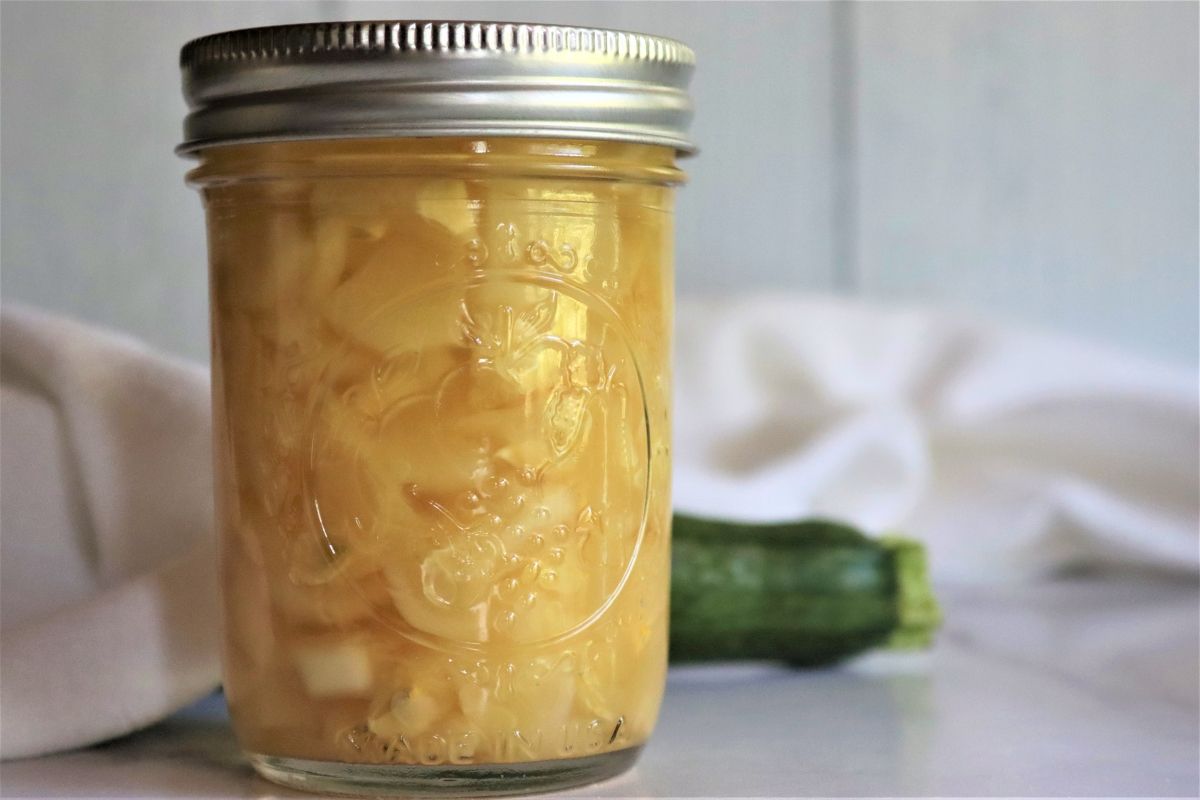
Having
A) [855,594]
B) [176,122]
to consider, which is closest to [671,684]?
[855,594]

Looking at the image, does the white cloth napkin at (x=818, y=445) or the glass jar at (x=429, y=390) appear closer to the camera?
the glass jar at (x=429, y=390)

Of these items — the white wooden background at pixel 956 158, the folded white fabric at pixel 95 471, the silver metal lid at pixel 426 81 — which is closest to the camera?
the silver metal lid at pixel 426 81

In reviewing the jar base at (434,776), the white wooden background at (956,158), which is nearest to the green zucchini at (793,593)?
the jar base at (434,776)

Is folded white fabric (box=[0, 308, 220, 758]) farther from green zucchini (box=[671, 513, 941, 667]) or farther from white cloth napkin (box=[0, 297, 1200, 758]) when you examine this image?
green zucchini (box=[671, 513, 941, 667])

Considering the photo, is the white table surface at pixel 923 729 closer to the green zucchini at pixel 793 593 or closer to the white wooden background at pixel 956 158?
the green zucchini at pixel 793 593

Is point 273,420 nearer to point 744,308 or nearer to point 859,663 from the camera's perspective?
point 859,663

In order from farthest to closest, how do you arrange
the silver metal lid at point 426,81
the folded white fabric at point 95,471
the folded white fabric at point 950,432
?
1. the folded white fabric at point 950,432
2. the folded white fabric at point 95,471
3. the silver metal lid at point 426,81

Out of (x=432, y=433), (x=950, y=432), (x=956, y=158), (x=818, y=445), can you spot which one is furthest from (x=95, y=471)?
(x=956, y=158)

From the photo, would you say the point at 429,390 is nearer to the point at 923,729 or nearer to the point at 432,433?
the point at 432,433
